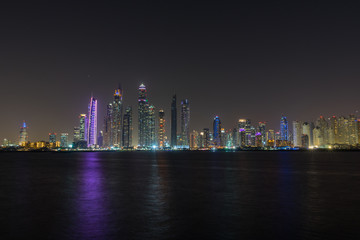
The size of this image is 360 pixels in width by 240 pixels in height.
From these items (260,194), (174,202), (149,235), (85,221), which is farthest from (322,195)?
(85,221)

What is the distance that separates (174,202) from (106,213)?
6795mm

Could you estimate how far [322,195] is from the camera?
Result: 3017 centimetres

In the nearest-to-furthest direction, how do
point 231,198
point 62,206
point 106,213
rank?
point 106,213 < point 62,206 < point 231,198

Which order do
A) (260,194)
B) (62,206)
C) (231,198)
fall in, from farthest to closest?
1. (260,194)
2. (231,198)
3. (62,206)

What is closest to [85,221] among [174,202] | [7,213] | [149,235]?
[149,235]

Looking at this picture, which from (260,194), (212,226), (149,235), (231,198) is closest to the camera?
(149,235)

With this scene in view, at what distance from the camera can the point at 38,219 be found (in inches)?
803

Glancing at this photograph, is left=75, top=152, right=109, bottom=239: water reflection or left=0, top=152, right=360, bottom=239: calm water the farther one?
left=75, top=152, right=109, bottom=239: water reflection

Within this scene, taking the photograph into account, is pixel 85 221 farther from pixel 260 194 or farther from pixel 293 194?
Result: pixel 293 194

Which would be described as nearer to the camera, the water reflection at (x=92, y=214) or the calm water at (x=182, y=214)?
the calm water at (x=182, y=214)

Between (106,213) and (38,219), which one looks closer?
(38,219)

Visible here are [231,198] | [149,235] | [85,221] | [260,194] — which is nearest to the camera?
[149,235]

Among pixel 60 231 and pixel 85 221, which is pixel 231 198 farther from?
pixel 60 231

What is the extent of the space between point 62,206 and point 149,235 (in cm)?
1180
